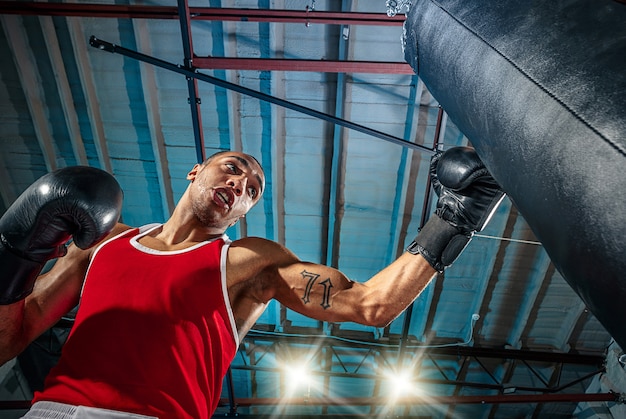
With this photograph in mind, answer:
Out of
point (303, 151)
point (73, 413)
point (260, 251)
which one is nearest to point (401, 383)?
point (303, 151)

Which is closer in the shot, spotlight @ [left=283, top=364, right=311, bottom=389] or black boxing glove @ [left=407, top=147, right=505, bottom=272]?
black boxing glove @ [left=407, top=147, right=505, bottom=272]

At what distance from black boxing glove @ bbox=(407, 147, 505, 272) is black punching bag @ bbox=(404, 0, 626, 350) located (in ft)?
2.88

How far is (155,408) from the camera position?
1568 mm

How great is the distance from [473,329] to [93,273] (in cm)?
673

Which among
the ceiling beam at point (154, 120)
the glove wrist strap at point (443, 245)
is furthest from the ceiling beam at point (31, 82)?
the glove wrist strap at point (443, 245)

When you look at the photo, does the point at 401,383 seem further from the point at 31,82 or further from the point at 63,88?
the point at 31,82

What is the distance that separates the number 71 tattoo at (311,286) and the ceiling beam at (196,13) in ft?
8.55

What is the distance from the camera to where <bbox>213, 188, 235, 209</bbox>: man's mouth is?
2.61 meters

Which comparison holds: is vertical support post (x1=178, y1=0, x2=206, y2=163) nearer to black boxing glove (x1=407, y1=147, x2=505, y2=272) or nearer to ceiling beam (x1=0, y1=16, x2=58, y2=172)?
black boxing glove (x1=407, y1=147, x2=505, y2=272)

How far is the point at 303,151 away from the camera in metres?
5.38

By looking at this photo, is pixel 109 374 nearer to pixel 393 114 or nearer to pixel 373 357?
pixel 393 114

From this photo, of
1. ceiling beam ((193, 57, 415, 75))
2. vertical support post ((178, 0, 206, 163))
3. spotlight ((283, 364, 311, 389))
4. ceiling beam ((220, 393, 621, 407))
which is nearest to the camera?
vertical support post ((178, 0, 206, 163))

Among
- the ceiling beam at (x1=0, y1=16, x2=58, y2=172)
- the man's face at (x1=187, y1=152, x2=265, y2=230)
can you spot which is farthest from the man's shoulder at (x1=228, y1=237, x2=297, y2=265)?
the ceiling beam at (x1=0, y1=16, x2=58, y2=172)

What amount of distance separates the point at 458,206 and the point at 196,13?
10.3ft
